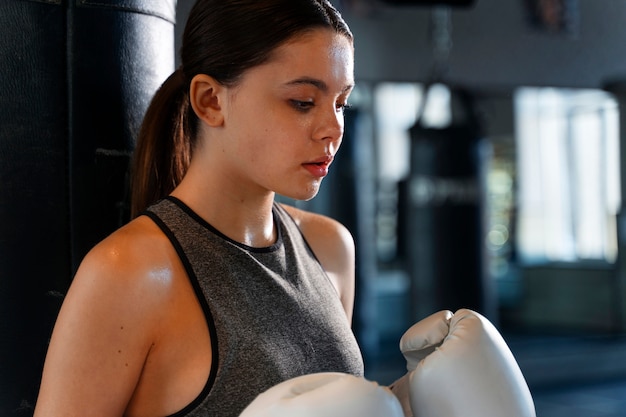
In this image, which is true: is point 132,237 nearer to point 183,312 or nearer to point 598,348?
point 183,312

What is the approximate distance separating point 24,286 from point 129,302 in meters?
0.18

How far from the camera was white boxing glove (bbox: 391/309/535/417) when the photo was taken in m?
0.94

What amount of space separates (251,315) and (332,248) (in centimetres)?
31

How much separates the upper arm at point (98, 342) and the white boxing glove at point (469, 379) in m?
0.32

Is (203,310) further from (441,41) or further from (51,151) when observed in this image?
(441,41)

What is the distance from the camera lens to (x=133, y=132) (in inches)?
48.2

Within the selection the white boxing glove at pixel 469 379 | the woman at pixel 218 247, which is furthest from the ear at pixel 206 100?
the white boxing glove at pixel 469 379

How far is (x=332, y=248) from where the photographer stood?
1.37 metres

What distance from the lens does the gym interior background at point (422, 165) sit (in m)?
1.09

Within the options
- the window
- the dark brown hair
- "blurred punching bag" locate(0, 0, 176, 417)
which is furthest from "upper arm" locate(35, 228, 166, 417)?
the window

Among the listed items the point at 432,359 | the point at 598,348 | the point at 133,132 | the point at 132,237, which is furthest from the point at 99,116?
the point at 598,348

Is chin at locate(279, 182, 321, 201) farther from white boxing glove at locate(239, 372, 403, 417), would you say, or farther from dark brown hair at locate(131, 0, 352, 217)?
white boxing glove at locate(239, 372, 403, 417)

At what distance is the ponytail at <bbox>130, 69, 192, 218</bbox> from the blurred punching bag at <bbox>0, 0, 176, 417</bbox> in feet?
0.09

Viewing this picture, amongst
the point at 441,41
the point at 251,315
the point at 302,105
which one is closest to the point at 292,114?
the point at 302,105
